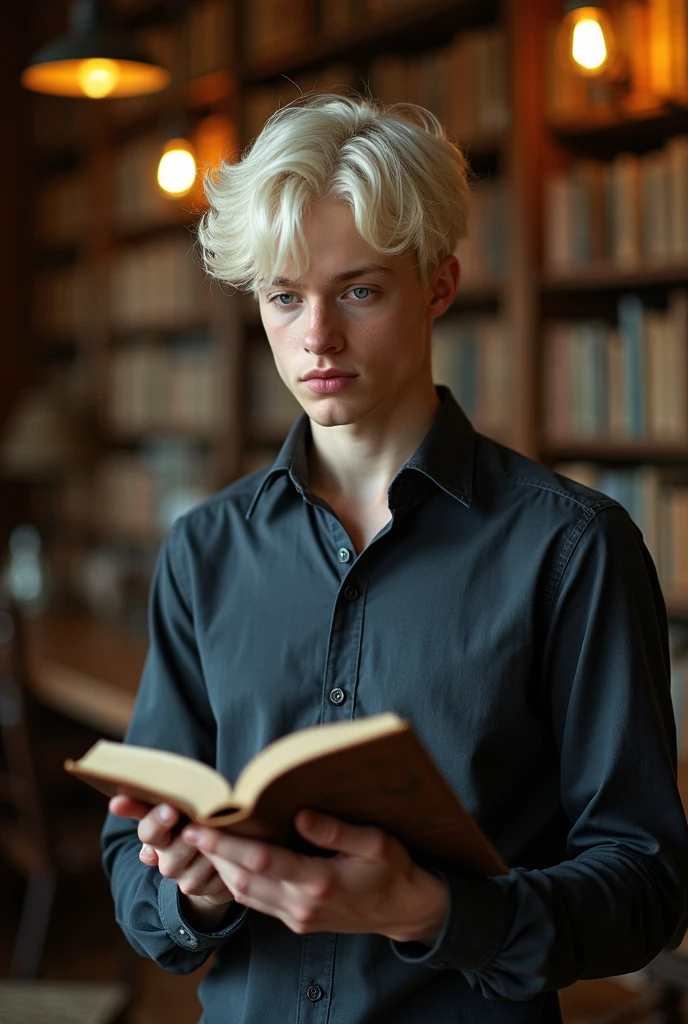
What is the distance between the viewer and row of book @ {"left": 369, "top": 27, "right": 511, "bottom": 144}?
9.49 feet

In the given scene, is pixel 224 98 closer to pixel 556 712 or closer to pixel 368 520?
pixel 368 520

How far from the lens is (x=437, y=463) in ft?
3.79

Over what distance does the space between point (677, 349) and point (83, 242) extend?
9.20 ft

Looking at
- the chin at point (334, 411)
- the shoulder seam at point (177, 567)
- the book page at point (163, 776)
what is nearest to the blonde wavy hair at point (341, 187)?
the chin at point (334, 411)

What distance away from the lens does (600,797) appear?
1014 millimetres

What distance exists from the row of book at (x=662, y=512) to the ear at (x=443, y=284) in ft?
4.94

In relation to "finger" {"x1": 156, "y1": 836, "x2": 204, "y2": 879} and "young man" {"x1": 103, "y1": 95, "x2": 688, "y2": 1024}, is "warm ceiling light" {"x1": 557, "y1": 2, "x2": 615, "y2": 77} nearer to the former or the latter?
"young man" {"x1": 103, "y1": 95, "x2": 688, "y2": 1024}

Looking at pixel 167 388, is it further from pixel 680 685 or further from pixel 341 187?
pixel 341 187

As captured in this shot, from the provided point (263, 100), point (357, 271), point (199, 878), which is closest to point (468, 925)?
point (199, 878)

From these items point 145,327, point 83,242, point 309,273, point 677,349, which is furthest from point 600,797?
point 83,242

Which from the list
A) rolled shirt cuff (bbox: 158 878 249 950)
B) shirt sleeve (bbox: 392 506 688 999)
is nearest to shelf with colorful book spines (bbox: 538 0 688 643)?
shirt sleeve (bbox: 392 506 688 999)

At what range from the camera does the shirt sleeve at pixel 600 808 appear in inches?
35.9

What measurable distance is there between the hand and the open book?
1cm

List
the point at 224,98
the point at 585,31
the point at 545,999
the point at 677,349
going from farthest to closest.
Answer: the point at 224,98
the point at 677,349
the point at 585,31
the point at 545,999
